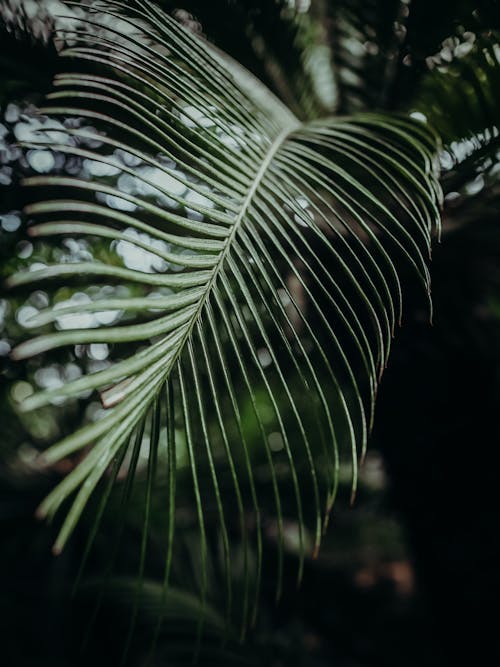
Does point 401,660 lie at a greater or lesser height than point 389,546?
greater

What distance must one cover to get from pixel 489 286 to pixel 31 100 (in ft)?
3.97

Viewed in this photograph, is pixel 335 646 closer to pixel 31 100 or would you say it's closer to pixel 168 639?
pixel 168 639

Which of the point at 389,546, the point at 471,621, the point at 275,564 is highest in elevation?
the point at 471,621

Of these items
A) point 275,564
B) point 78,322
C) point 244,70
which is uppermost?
point 244,70

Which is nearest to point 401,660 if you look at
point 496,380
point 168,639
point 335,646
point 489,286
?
point 335,646

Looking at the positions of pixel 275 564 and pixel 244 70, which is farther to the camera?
pixel 275 564

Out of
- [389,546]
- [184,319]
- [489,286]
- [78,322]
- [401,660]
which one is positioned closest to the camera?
[184,319]

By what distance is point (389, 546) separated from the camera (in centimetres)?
258

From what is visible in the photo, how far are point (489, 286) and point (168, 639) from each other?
137 cm

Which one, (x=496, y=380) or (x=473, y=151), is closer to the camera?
(x=473, y=151)

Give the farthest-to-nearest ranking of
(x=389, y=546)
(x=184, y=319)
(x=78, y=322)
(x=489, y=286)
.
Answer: (x=389, y=546)
(x=489, y=286)
(x=78, y=322)
(x=184, y=319)

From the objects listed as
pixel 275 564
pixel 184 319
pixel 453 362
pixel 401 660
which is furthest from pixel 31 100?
pixel 401 660

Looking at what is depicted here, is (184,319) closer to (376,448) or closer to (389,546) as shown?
(376,448)

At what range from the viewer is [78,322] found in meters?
0.79
